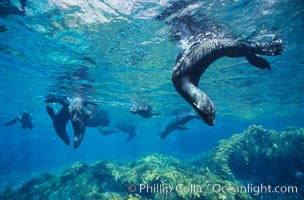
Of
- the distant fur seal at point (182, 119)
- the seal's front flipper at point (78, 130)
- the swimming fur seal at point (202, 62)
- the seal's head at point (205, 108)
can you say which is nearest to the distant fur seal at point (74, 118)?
the seal's front flipper at point (78, 130)

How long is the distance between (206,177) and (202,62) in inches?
382

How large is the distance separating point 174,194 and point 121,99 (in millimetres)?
17661

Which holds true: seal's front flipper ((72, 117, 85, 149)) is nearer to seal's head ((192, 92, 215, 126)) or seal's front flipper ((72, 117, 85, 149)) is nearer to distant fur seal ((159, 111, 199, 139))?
seal's head ((192, 92, 215, 126))

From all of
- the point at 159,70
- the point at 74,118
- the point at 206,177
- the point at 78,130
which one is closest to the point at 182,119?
the point at 159,70

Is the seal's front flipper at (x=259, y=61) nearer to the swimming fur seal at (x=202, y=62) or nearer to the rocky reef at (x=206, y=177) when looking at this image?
the swimming fur seal at (x=202, y=62)

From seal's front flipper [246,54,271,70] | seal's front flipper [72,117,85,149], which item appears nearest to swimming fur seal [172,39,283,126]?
seal's front flipper [246,54,271,70]

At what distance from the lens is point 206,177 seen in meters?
13.2

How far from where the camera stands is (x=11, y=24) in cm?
1150

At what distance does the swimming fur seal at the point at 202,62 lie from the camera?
4.01m

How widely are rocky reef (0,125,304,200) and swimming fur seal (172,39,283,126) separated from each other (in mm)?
7799

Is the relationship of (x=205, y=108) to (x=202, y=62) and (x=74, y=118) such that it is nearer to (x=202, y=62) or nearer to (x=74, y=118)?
(x=202, y=62)

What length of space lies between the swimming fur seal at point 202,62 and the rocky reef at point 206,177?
780 cm

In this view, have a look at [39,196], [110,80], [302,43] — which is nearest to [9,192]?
[39,196]

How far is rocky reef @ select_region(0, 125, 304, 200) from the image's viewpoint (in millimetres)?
12086
